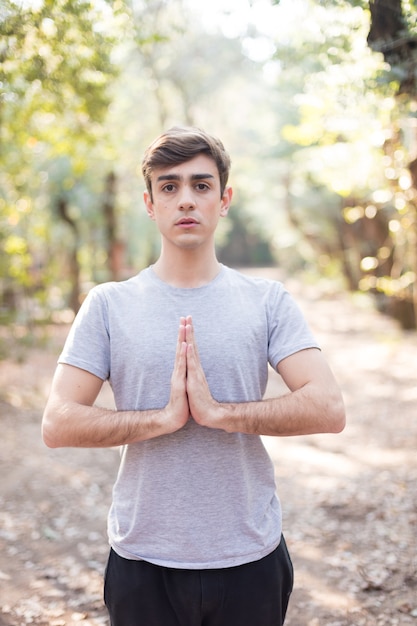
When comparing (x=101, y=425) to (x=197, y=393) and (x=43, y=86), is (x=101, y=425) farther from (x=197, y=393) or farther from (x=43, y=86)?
(x=43, y=86)

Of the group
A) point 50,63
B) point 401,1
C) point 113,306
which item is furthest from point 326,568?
point 50,63

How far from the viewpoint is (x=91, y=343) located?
2.19 meters

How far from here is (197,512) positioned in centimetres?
211

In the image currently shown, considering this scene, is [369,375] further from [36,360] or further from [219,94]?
[219,94]

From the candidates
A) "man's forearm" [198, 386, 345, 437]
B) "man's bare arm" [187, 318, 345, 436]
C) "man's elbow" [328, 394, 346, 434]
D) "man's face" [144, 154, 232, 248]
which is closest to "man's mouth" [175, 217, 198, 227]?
"man's face" [144, 154, 232, 248]

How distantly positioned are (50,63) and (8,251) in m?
4.64

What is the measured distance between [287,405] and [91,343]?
0.74 meters

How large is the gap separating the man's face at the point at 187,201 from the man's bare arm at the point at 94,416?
0.43 metres

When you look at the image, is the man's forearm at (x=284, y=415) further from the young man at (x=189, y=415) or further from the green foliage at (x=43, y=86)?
the green foliage at (x=43, y=86)

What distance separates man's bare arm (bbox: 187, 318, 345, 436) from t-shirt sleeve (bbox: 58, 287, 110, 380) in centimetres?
35

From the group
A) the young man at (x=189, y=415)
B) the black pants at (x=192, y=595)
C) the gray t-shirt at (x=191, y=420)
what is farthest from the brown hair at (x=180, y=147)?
the black pants at (x=192, y=595)

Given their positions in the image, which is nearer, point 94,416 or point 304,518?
point 94,416

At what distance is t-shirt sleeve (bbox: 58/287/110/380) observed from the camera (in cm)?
217

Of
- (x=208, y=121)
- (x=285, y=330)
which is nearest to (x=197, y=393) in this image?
(x=285, y=330)
